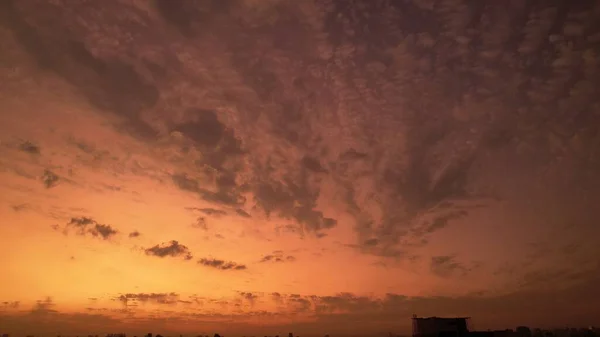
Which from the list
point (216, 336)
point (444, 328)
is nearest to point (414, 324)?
point (444, 328)

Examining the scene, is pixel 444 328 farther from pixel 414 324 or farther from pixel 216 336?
pixel 216 336

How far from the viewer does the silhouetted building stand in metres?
77.8

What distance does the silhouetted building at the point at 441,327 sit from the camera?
7781 cm

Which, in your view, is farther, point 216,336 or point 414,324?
point 216,336

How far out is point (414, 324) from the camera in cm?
8638

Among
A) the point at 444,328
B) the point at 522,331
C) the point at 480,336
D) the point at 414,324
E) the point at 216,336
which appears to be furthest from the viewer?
the point at 216,336

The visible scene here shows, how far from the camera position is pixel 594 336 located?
159m

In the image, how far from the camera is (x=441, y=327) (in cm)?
8038

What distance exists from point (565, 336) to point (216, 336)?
178m

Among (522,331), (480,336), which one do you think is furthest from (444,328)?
(522,331)

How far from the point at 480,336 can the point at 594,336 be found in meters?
128

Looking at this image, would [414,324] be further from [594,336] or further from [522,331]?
[594,336]

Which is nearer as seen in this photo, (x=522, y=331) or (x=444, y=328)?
(x=444, y=328)

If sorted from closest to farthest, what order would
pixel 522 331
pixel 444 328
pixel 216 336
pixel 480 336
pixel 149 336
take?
pixel 480 336, pixel 444 328, pixel 522 331, pixel 216 336, pixel 149 336
